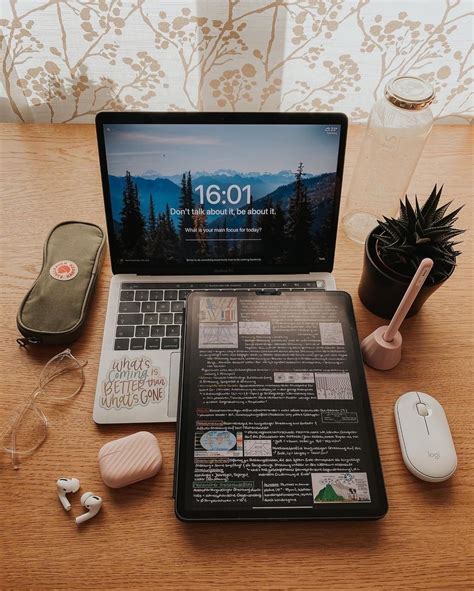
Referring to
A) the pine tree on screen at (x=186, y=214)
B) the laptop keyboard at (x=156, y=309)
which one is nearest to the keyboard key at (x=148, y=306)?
the laptop keyboard at (x=156, y=309)

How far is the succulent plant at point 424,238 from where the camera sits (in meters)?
0.82

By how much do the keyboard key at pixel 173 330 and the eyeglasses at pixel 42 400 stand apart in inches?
5.2

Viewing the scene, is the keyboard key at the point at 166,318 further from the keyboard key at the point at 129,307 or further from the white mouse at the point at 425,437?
the white mouse at the point at 425,437

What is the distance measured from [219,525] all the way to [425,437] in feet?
0.98

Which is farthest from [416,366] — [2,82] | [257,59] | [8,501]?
[2,82]

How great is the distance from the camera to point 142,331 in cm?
86

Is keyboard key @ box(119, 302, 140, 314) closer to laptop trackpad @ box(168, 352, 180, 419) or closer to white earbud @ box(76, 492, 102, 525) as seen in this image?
laptop trackpad @ box(168, 352, 180, 419)

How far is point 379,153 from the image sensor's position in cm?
102

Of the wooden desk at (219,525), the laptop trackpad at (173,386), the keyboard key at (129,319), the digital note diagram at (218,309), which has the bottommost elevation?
the wooden desk at (219,525)

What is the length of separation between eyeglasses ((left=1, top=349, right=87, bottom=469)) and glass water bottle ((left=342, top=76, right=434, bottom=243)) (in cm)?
55

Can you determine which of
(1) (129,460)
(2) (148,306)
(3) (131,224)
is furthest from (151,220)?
(1) (129,460)

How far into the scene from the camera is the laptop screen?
83cm

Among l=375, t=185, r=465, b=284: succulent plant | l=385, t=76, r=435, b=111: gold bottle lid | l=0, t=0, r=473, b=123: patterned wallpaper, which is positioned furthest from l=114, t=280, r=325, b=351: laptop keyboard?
l=0, t=0, r=473, b=123: patterned wallpaper

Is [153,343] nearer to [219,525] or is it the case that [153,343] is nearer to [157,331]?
[157,331]
